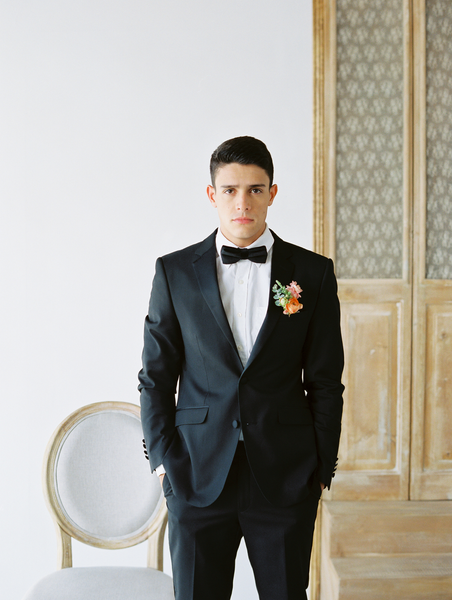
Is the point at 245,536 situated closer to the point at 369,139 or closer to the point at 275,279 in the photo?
the point at 275,279

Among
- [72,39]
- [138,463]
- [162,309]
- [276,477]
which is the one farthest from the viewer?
[72,39]

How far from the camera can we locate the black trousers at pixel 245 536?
1.29m

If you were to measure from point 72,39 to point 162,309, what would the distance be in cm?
150

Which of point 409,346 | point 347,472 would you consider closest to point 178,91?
point 409,346

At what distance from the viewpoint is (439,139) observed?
7.39 feet

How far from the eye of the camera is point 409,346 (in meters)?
2.25

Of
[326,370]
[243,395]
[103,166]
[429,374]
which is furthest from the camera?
[429,374]

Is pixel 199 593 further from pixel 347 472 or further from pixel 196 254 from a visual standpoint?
pixel 347 472

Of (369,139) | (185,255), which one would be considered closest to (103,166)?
(185,255)

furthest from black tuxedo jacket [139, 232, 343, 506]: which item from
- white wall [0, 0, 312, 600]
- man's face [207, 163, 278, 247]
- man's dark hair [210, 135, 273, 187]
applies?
white wall [0, 0, 312, 600]

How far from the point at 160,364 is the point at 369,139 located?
1.53 metres

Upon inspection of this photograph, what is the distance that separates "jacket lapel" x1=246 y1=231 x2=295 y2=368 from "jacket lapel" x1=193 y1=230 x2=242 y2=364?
69 mm

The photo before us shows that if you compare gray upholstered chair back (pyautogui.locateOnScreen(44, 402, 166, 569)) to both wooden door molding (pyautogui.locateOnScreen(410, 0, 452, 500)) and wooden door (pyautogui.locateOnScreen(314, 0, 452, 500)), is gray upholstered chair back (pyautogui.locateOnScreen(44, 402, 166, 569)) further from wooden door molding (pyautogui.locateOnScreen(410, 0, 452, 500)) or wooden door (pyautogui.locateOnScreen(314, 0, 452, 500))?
wooden door molding (pyautogui.locateOnScreen(410, 0, 452, 500))

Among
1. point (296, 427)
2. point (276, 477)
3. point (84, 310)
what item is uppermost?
point (84, 310)
